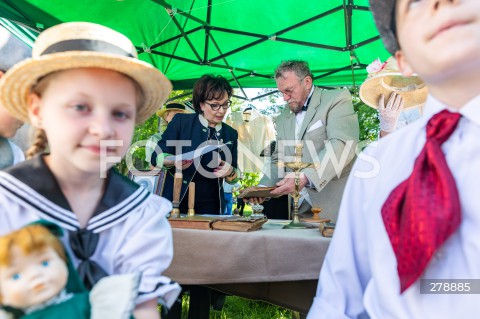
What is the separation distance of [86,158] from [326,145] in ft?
6.60

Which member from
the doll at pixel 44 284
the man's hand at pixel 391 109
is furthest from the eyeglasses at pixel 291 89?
the doll at pixel 44 284

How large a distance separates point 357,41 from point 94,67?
4.61m

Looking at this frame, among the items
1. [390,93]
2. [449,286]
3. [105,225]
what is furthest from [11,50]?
[390,93]

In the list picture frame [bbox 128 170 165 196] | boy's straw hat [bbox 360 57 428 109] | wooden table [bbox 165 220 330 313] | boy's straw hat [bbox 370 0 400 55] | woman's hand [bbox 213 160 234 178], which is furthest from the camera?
woman's hand [bbox 213 160 234 178]

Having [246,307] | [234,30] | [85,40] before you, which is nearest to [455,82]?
[85,40]

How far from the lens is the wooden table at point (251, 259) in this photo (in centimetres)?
160

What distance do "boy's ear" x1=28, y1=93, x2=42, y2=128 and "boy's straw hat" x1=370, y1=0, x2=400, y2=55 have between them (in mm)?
875

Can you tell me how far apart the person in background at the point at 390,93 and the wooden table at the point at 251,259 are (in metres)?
1.02

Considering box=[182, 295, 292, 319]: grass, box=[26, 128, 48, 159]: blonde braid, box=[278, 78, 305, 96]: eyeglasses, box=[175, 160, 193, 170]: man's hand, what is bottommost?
box=[182, 295, 292, 319]: grass

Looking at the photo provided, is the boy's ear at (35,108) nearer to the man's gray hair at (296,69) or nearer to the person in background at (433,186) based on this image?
the person in background at (433,186)

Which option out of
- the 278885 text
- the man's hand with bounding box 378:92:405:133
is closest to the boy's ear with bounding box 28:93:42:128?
the 278885 text

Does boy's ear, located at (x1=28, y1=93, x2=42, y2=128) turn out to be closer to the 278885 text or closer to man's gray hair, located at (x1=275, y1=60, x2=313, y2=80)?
the 278885 text

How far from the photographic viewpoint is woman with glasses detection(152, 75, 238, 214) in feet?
8.56

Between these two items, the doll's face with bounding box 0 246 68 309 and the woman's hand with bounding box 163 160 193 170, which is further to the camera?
the woman's hand with bounding box 163 160 193 170
